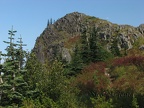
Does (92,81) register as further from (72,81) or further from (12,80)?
(12,80)

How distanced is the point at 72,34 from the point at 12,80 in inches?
2587

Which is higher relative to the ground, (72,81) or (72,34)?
(72,34)

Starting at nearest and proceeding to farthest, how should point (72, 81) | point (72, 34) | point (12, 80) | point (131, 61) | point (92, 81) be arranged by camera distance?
point (12, 80)
point (92, 81)
point (72, 81)
point (131, 61)
point (72, 34)

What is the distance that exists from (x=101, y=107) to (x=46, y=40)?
240ft

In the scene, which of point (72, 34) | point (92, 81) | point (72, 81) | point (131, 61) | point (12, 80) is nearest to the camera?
point (12, 80)

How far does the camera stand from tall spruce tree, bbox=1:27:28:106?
20445 millimetres

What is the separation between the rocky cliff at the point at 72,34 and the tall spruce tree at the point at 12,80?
103ft

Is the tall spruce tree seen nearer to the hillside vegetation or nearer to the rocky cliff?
the hillside vegetation

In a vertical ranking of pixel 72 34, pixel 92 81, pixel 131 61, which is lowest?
pixel 92 81

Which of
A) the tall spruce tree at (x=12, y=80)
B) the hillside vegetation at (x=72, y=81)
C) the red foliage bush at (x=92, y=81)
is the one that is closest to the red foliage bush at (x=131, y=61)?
the hillside vegetation at (x=72, y=81)

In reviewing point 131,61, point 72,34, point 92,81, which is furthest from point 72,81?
point 72,34

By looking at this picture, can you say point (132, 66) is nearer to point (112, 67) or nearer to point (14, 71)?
point (112, 67)

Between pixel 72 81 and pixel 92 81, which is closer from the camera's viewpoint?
pixel 92 81

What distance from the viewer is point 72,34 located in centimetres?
8581
